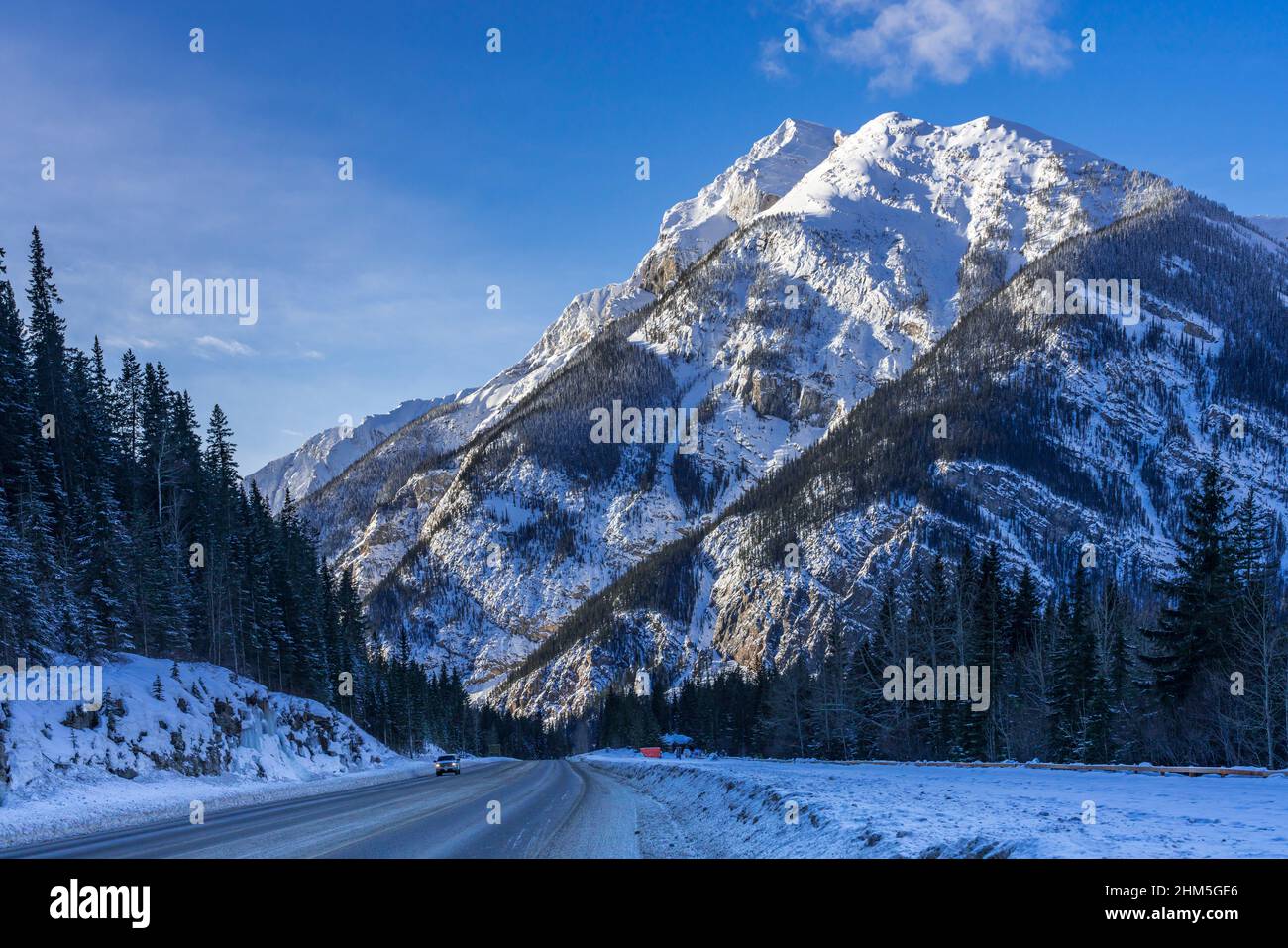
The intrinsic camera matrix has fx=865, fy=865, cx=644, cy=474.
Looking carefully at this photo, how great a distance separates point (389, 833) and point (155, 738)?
2659cm

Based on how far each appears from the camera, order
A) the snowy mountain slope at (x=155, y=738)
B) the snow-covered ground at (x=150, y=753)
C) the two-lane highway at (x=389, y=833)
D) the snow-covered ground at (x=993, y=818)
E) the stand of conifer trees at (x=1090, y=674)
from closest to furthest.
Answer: the snow-covered ground at (x=993, y=818)
the two-lane highway at (x=389, y=833)
the snow-covered ground at (x=150, y=753)
the snowy mountain slope at (x=155, y=738)
the stand of conifer trees at (x=1090, y=674)

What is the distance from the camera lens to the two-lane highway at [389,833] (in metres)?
13.5

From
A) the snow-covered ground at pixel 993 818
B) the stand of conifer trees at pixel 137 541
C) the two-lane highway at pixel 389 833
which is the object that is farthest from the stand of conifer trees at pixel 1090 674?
the stand of conifer trees at pixel 137 541

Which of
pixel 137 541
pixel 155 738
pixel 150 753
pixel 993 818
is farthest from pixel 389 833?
pixel 137 541

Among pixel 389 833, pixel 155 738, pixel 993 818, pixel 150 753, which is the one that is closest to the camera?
pixel 993 818

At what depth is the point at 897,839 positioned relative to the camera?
38.2ft

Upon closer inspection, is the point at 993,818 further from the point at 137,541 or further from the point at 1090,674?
the point at 137,541

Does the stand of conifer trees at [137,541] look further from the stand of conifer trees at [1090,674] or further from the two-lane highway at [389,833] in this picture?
the stand of conifer trees at [1090,674]

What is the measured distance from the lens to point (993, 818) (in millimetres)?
13227

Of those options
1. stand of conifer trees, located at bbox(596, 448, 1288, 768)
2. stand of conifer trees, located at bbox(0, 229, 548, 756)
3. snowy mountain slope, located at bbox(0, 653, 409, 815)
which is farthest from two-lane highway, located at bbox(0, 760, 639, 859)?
stand of conifer trees, located at bbox(596, 448, 1288, 768)

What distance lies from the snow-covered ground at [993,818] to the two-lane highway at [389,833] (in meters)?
1.54

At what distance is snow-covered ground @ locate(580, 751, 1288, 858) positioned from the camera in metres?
9.98
